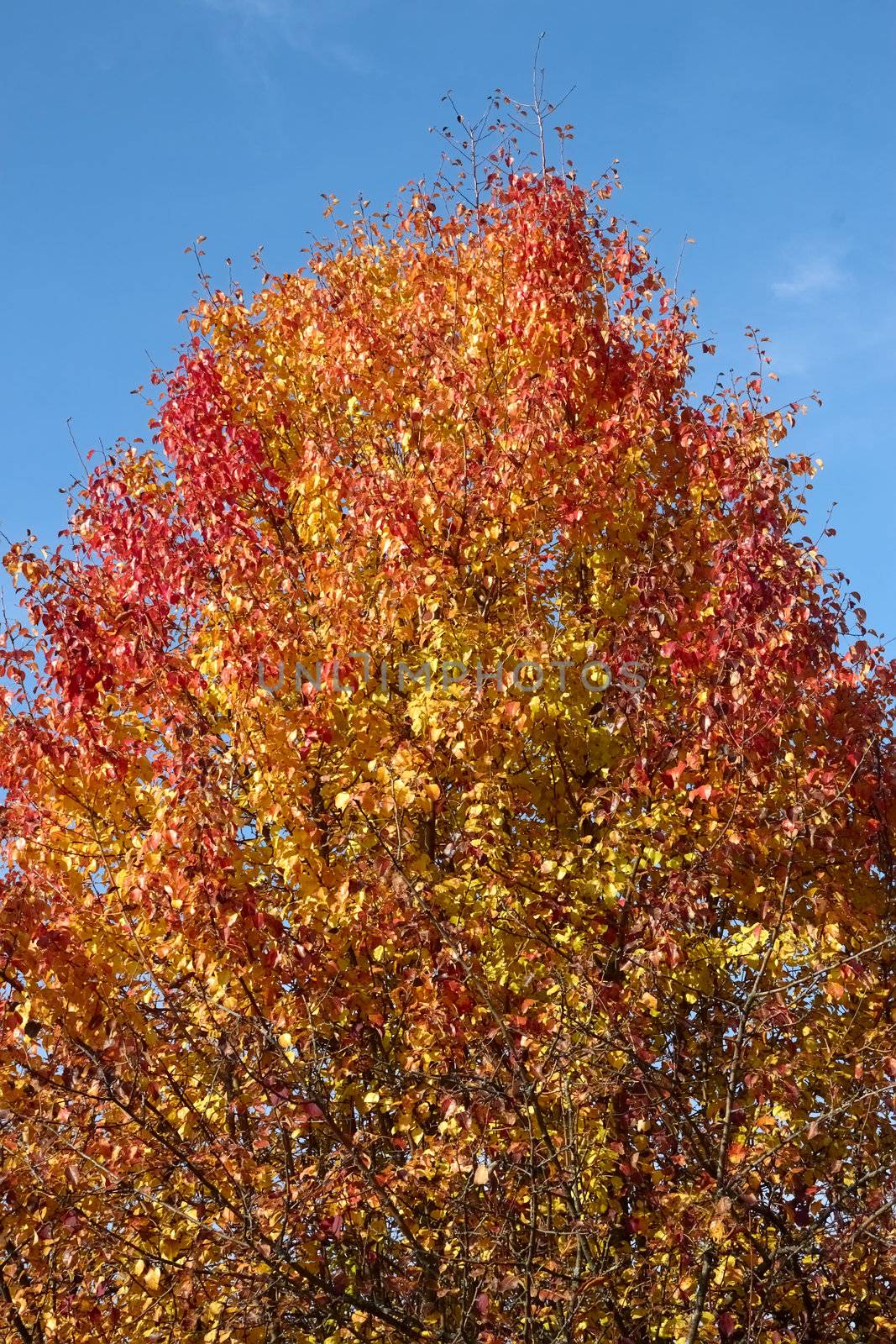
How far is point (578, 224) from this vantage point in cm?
1061

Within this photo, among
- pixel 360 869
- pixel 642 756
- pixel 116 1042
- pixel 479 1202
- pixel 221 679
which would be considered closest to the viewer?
pixel 116 1042

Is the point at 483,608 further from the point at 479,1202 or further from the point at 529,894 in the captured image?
the point at 479,1202

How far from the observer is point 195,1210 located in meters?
6.18

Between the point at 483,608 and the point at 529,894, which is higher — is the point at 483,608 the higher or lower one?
the higher one

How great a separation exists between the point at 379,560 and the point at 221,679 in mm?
1827

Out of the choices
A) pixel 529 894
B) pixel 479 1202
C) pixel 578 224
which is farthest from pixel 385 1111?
pixel 578 224

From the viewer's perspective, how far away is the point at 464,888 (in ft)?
24.5

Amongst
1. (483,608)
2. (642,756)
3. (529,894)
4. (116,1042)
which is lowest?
(116,1042)

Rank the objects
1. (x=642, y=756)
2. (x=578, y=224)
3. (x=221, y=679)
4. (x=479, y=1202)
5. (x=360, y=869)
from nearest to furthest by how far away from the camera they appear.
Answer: (x=479, y=1202), (x=360, y=869), (x=642, y=756), (x=221, y=679), (x=578, y=224)

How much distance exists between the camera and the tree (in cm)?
625

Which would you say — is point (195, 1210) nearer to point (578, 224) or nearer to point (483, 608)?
point (483, 608)

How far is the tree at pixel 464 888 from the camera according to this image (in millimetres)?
6254

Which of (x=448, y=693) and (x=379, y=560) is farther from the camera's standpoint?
(x=379, y=560)

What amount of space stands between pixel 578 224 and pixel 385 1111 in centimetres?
783
